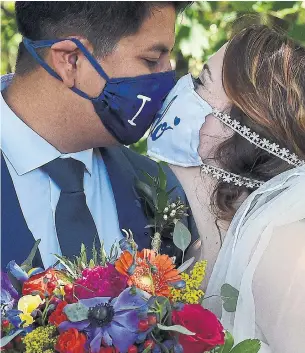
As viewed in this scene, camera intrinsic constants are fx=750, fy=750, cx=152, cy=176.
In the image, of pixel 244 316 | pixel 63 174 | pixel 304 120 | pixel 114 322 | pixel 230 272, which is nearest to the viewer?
pixel 114 322

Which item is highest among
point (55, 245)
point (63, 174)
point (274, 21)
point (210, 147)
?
point (274, 21)

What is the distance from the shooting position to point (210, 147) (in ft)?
9.87

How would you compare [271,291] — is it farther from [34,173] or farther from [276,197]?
[34,173]

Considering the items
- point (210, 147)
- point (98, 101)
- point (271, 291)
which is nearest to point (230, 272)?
point (271, 291)

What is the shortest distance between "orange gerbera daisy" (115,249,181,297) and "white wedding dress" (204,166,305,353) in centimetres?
41

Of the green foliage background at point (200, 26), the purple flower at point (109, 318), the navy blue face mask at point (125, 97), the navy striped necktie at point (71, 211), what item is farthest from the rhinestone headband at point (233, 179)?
the green foliage background at point (200, 26)

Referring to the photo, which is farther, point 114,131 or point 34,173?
point 114,131

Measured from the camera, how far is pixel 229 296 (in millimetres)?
2420

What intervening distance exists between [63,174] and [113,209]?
0.31m

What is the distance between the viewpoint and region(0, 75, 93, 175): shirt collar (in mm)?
3014

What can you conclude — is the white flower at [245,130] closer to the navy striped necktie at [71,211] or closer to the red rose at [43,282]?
the navy striped necktie at [71,211]

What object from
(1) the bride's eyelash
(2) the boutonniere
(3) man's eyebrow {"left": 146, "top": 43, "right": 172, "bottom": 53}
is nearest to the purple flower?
(2) the boutonniere

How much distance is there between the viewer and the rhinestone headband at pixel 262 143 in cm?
294

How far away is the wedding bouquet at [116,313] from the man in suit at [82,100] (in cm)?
80
